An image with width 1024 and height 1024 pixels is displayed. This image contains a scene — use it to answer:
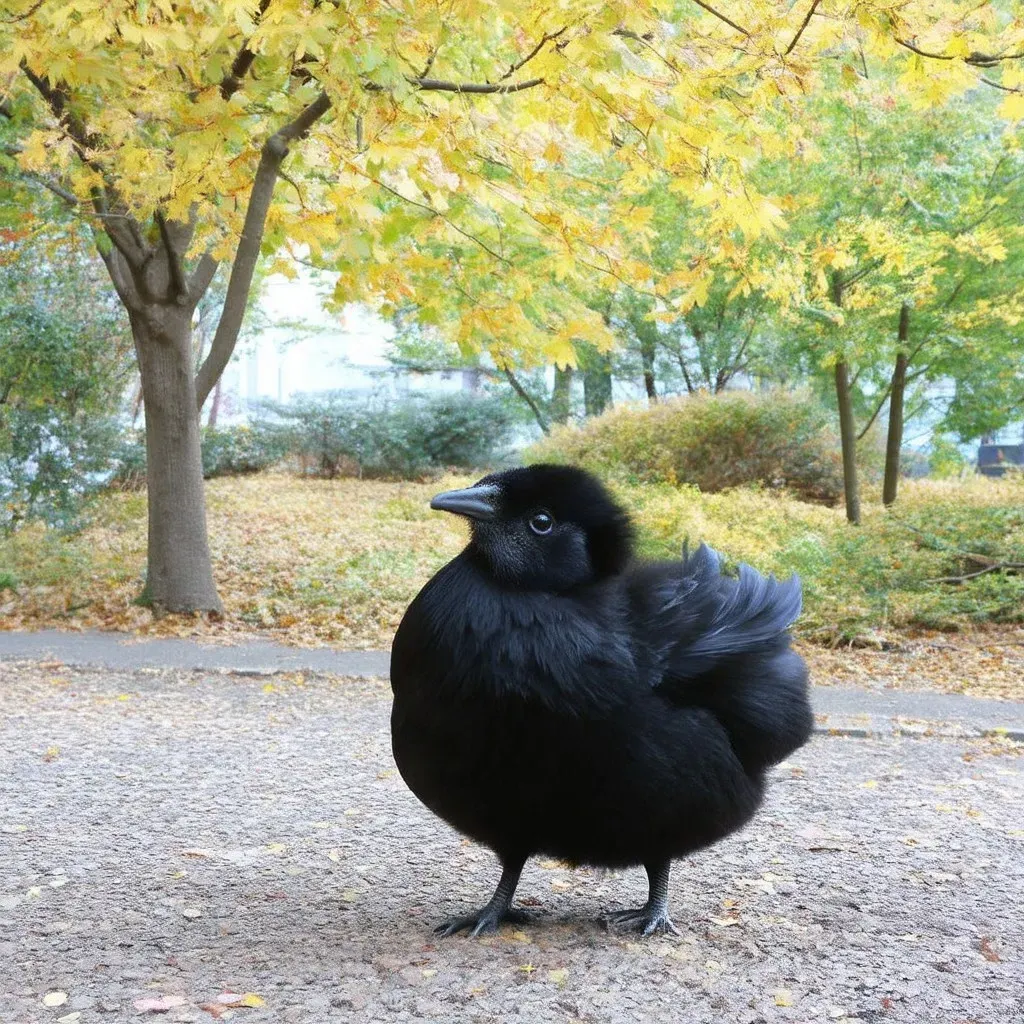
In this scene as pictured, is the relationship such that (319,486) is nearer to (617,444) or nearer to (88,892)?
(617,444)

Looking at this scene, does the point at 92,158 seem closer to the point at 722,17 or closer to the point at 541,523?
the point at 722,17

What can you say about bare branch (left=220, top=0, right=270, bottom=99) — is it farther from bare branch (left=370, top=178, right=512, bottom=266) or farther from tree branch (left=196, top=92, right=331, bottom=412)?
bare branch (left=370, top=178, right=512, bottom=266)

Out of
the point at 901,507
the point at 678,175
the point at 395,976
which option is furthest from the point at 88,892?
the point at 901,507

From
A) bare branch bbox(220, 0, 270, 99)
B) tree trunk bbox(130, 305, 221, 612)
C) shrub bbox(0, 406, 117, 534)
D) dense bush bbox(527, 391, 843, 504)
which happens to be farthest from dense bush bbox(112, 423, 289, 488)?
bare branch bbox(220, 0, 270, 99)

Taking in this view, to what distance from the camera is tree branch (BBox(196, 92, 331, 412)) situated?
318 inches

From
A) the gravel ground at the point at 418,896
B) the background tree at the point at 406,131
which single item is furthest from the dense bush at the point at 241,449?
the gravel ground at the point at 418,896

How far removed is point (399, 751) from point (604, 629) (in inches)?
28.3

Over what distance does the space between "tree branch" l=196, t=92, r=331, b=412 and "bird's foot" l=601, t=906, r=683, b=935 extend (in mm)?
5313

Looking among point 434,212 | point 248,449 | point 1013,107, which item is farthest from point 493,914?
point 248,449

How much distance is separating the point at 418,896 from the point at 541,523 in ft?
5.74

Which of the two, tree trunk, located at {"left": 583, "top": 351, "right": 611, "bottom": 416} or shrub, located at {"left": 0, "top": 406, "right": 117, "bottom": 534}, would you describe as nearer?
shrub, located at {"left": 0, "top": 406, "right": 117, "bottom": 534}

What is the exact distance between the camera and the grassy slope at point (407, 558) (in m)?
10.6

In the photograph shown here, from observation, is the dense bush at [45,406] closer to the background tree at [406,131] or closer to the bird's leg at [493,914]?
the background tree at [406,131]

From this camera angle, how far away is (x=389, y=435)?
22.3 m
